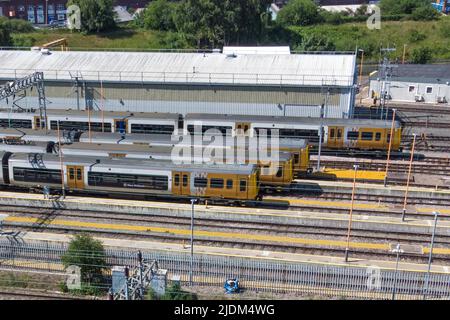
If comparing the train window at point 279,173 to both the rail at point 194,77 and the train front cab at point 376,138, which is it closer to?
the train front cab at point 376,138

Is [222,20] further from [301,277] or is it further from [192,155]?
[301,277]

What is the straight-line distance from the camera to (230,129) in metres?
36.7

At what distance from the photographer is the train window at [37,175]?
3002cm

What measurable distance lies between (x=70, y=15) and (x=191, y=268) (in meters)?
64.8

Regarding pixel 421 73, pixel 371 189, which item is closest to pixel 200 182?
pixel 371 189

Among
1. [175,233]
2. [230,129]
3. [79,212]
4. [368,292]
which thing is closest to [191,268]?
[175,233]

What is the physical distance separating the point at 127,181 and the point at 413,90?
3478 centimetres

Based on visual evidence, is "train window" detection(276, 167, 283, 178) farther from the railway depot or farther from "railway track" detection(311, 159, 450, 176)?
"railway track" detection(311, 159, 450, 176)

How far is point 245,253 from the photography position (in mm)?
24422

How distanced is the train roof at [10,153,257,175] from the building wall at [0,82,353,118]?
510 inches

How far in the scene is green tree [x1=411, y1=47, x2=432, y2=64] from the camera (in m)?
66.2

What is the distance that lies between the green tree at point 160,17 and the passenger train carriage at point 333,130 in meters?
47.0

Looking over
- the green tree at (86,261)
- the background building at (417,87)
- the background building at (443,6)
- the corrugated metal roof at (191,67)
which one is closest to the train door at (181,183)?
the green tree at (86,261)
